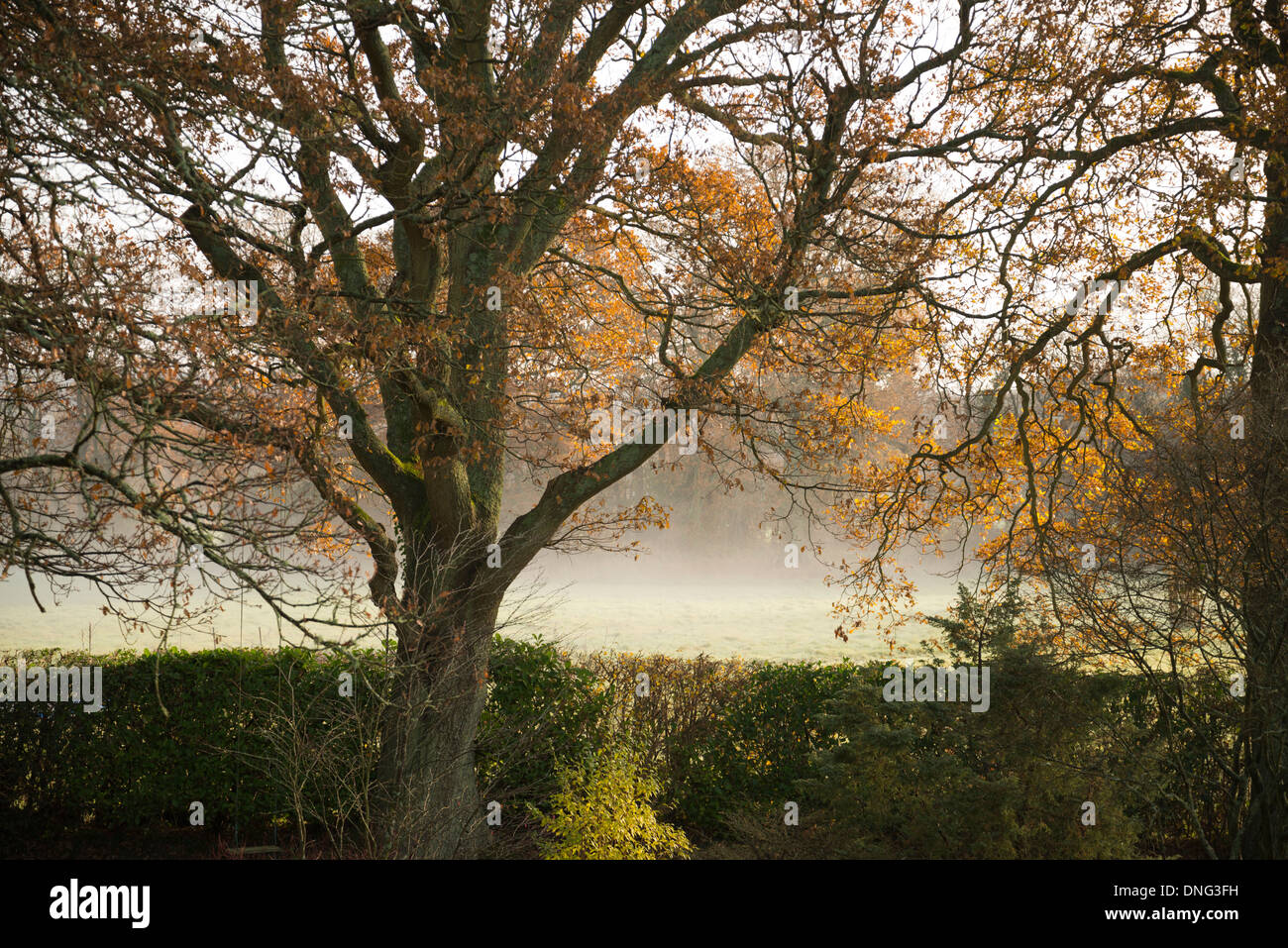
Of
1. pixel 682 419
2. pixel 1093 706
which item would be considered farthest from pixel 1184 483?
pixel 682 419

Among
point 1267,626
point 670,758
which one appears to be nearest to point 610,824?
point 670,758

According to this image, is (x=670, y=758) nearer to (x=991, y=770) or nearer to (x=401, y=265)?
(x=991, y=770)

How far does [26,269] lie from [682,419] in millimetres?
4827

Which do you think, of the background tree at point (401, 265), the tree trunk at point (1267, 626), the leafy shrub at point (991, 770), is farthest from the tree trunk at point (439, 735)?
the tree trunk at point (1267, 626)

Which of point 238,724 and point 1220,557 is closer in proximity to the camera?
point 1220,557

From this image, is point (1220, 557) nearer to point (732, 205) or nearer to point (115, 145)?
point (732, 205)

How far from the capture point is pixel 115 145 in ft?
16.9

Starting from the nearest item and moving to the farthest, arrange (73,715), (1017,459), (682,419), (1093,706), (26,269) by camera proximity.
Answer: (26,269) → (1093,706) → (682,419) → (73,715) → (1017,459)

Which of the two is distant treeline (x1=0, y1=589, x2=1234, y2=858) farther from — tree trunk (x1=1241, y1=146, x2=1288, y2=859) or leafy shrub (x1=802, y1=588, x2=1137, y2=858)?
tree trunk (x1=1241, y1=146, x2=1288, y2=859)

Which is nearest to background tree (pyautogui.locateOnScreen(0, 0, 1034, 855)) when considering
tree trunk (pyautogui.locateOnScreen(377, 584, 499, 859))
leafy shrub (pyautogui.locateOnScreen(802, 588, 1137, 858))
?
tree trunk (pyautogui.locateOnScreen(377, 584, 499, 859))

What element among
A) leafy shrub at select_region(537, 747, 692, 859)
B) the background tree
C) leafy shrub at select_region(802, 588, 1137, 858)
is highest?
the background tree

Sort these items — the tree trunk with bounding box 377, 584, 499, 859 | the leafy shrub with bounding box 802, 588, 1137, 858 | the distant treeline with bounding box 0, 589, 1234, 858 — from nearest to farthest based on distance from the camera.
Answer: the leafy shrub with bounding box 802, 588, 1137, 858, the distant treeline with bounding box 0, 589, 1234, 858, the tree trunk with bounding box 377, 584, 499, 859

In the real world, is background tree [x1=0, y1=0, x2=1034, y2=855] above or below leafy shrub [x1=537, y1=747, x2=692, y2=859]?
above

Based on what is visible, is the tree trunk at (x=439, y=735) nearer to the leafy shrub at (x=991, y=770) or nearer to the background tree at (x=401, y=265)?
the background tree at (x=401, y=265)
